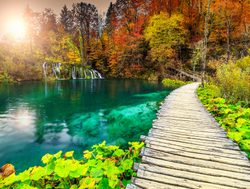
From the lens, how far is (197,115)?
6.99 meters

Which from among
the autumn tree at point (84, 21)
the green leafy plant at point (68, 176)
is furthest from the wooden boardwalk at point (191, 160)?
the autumn tree at point (84, 21)

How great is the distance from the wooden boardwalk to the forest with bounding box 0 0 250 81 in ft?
Result: 63.9

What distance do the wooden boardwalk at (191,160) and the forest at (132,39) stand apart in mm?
19489

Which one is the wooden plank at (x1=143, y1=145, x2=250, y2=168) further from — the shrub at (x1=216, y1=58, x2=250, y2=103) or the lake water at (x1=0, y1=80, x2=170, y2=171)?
the shrub at (x1=216, y1=58, x2=250, y2=103)

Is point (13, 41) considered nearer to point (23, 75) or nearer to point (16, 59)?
point (16, 59)

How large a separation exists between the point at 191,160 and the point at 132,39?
32957 millimetres

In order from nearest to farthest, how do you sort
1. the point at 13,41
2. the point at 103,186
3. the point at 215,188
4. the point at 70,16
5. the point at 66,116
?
the point at 103,186 < the point at 215,188 < the point at 66,116 < the point at 13,41 < the point at 70,16

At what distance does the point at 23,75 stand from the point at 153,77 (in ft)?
71.8

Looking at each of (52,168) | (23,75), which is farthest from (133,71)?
(52,168)

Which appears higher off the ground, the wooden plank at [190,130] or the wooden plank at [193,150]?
the wooden plank at [190,130]

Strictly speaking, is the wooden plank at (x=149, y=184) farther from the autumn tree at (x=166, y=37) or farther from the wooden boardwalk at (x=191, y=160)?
the autumn tree at (x=166, y=37)

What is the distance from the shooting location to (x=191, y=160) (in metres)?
3.60

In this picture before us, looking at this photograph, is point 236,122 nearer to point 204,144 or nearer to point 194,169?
point 204,144

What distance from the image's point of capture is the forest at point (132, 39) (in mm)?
26969
